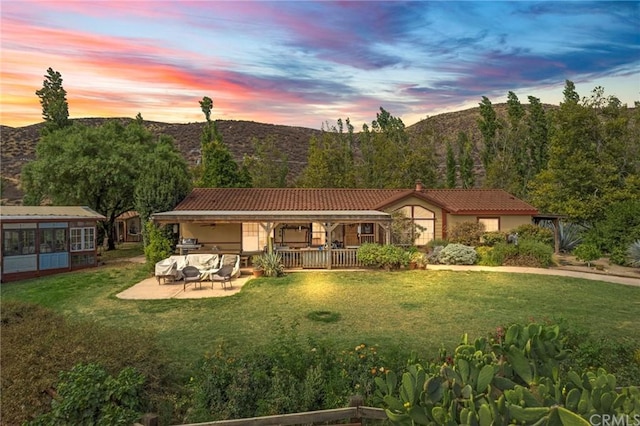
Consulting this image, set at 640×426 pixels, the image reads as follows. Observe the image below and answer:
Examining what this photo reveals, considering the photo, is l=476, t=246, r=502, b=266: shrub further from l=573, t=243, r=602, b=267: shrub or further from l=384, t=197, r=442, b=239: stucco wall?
l=384, t=197, r=442, b=239: stucco wall

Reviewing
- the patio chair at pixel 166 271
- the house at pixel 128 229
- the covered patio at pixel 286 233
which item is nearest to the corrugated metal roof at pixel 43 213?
the covered patio at pixel 286 233

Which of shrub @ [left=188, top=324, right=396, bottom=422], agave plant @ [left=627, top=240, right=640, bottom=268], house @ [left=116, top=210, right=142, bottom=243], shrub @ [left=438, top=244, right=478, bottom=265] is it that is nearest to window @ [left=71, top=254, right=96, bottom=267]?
house @ [left=116, top=210, right=142, bottom=243]

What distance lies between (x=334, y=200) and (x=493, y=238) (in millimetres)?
9775

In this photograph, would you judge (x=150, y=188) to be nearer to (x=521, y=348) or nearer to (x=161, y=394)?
(x=161, y=394)

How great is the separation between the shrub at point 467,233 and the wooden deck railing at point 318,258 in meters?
7.89

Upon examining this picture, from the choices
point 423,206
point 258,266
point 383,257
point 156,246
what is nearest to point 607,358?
point 383,257

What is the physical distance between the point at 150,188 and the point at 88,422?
18819mm

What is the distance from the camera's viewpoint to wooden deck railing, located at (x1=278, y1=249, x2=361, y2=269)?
60.8 ft

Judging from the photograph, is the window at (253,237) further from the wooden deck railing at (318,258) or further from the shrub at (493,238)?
the shrub at (493,238)

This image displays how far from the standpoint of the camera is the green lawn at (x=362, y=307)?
8.81 meters

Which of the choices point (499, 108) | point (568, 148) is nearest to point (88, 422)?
point (568, 148)

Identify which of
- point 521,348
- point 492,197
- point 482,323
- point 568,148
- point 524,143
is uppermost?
point 524,143

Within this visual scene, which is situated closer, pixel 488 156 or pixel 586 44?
pixel 586 44

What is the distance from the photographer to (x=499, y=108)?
311ft
